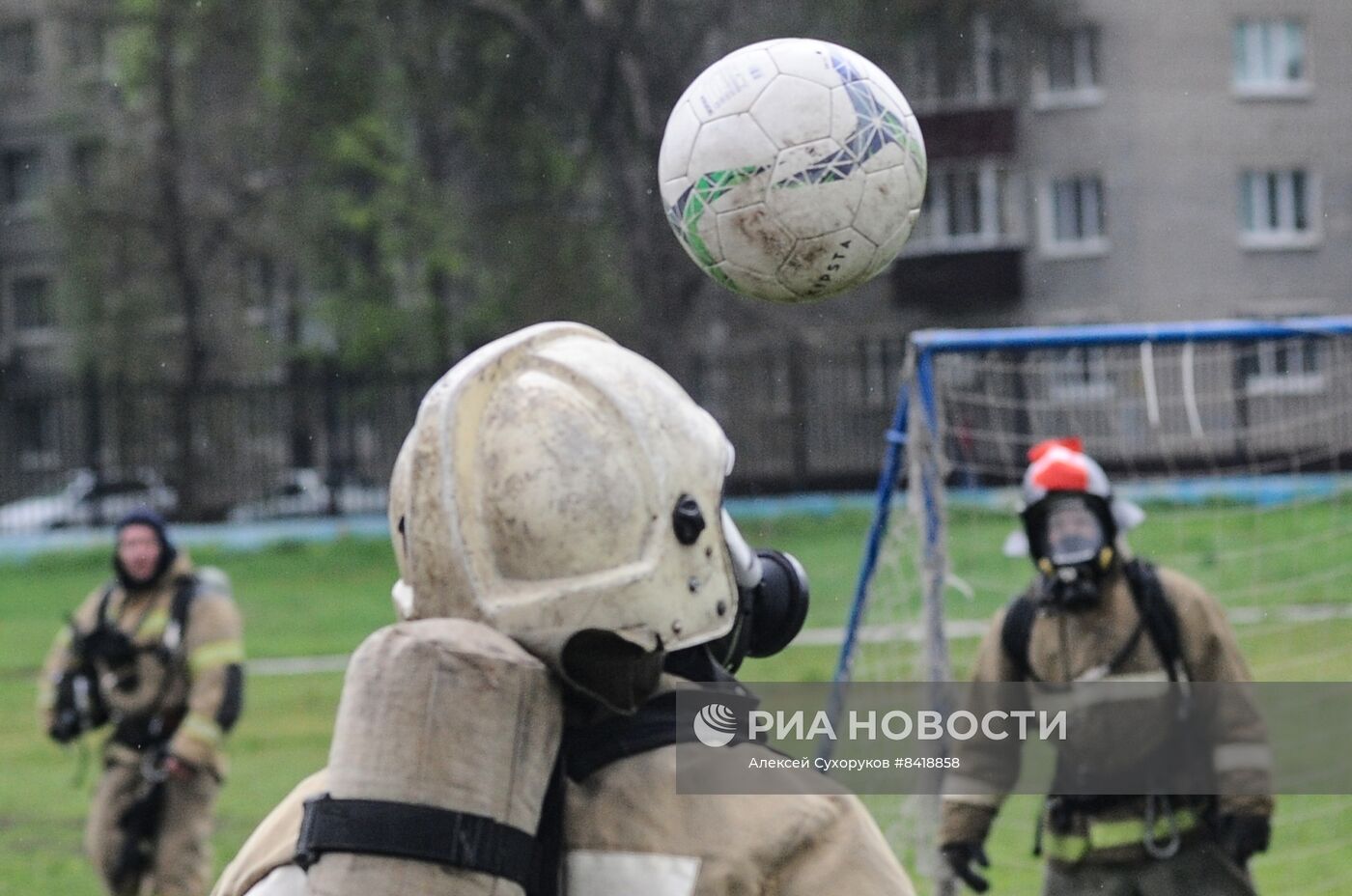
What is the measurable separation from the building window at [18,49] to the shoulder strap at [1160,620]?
36.8 m

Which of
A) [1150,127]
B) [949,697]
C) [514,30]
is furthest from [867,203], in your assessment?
[1150,127]

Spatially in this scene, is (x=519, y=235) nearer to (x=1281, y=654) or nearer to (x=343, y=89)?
(x=343, y=89)

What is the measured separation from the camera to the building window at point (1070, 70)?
104 ft

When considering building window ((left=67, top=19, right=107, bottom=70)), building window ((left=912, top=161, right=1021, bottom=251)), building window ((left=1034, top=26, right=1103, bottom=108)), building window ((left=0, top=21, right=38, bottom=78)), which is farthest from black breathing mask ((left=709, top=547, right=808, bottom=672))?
building window ((left=0, top=21, right=38, bottom=78))

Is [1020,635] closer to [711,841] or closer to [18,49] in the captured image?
[711,841]

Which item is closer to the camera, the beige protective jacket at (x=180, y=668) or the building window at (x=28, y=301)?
the beige protective jacket at (x=180, y=668)

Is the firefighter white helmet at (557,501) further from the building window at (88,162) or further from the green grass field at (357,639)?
the building window at (88,162)

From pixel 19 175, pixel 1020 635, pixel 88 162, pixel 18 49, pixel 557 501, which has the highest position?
pixel 18 49

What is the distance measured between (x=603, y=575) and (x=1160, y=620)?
3.90 meters

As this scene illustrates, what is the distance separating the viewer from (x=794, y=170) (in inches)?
124

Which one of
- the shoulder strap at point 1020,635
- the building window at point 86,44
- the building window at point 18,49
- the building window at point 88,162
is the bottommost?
the shoulder strap at point 1020,635

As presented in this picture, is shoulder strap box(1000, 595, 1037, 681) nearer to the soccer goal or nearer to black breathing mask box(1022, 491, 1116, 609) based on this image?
black breathing mask box(1022, 491, 1116, 609)

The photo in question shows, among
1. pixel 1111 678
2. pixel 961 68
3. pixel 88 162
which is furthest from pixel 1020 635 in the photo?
pixel 88 162

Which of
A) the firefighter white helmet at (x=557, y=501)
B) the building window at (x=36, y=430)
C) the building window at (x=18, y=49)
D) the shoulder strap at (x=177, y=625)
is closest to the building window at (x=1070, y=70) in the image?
the building window at (x=36, y=430)
